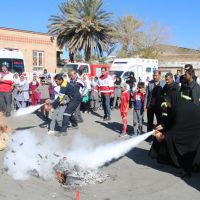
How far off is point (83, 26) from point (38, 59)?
6353mm

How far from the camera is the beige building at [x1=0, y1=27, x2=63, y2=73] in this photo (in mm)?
35000

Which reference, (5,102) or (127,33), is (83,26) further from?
(5,102)

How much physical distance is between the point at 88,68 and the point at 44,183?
2023 centimetres

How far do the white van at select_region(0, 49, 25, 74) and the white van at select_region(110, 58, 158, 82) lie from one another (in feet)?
23.2

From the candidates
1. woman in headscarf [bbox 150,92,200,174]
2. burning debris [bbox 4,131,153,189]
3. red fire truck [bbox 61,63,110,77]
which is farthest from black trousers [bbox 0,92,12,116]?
red fire truck [bbox 61,63,110,77]

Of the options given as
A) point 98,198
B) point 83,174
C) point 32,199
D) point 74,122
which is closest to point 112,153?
point 83,174

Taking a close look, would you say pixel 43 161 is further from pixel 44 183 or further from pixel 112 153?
pixel 112 153

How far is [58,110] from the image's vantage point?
10.9m

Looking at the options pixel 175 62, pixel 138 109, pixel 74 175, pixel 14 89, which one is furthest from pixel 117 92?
pixel 175 62

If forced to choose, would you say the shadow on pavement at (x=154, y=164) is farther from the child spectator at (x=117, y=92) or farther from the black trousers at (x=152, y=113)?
the child spectator at (x=117, y=92)

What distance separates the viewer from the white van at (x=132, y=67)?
25594 mm

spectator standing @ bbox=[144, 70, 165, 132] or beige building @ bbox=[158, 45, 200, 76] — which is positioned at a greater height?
beige building @ bbox=[158, 45, 200, 76]

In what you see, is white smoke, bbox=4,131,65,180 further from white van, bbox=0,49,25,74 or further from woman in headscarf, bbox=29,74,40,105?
white van, bbox=0,49,25,74

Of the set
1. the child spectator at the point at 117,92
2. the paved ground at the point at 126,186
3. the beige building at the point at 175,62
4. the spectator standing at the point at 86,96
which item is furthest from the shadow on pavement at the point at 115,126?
the beige building at the point at 175,62
